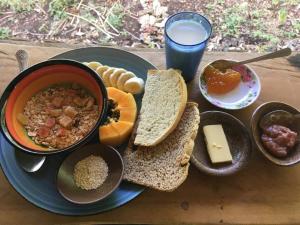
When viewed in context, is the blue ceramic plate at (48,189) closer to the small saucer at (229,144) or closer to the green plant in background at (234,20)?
the small saucer at (229,144)

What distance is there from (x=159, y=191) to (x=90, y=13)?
1251 millimetres

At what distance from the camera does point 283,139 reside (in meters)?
1.02

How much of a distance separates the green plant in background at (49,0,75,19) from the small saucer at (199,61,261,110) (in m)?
1.07

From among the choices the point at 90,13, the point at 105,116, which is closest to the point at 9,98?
the point at 105,116

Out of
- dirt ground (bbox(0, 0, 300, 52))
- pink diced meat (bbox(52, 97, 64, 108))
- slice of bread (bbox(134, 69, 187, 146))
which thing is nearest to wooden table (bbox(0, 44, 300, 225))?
slice of bread (bbox(134, 69, 187, 146))

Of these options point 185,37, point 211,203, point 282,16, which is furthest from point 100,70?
point 282,16

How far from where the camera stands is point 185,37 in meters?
1.11

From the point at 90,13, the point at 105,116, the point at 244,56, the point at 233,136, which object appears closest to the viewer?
the point at 105,116

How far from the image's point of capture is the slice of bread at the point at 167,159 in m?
0.95

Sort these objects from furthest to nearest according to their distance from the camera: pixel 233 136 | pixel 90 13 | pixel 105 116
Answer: pixel 90 13 < pixel 233 136 < pixel 105 116

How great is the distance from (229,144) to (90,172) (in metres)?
0.42

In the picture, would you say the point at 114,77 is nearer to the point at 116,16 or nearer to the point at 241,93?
the point at 241,93

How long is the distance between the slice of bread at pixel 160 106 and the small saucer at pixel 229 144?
104 mm

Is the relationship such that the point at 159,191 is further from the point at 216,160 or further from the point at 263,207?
the point at 263,207
